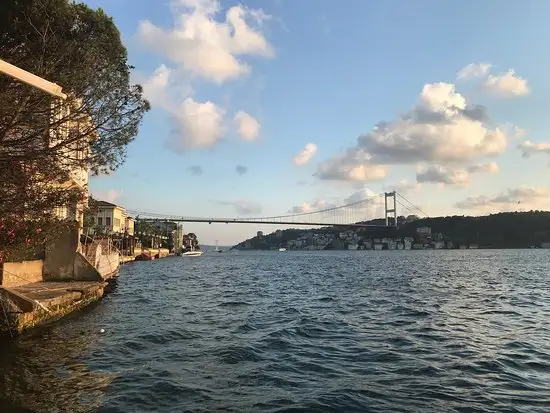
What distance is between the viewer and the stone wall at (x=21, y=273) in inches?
775

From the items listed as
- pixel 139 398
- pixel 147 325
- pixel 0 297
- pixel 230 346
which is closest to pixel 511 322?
pixel 230 346

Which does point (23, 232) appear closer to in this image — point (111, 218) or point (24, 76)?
point (24, 76)

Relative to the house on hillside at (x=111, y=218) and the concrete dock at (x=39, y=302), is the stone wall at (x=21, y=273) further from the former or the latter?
the house on hillside at (x=111, y=218)

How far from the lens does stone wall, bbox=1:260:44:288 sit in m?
19.7

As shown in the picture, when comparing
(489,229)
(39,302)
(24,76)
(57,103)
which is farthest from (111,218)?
(489,229)

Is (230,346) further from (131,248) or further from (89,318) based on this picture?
(131,248)

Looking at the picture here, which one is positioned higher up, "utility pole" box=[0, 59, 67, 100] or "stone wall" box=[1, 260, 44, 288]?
"utility pole" box=[0, 59, 67, 100]

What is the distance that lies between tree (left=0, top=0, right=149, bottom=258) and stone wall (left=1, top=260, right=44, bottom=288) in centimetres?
760

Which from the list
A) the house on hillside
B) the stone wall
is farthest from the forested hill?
the stone wall

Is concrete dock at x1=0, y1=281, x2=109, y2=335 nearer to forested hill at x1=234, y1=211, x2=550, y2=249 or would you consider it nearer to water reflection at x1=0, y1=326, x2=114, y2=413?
water reflection at x1=0, y1=326, x2=114, y2=413

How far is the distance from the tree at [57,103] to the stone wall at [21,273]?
299 inches

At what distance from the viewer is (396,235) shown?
6196 inches

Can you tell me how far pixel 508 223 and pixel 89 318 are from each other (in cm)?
14280

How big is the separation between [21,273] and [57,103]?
12.4 metres
